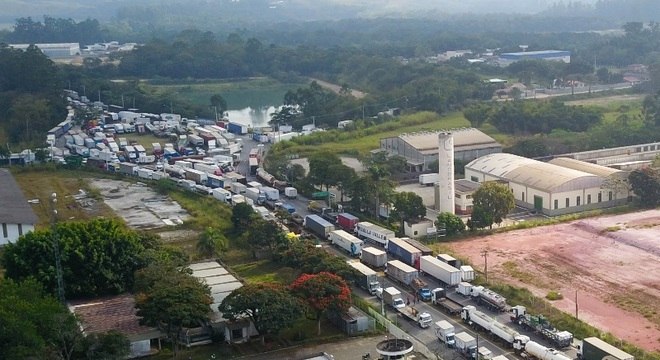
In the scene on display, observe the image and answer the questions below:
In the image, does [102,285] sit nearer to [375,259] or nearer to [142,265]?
[142,265]

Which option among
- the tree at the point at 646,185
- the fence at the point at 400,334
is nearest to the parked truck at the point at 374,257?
the fence at the point at 400,334

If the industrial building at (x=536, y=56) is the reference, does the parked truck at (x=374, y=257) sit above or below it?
below

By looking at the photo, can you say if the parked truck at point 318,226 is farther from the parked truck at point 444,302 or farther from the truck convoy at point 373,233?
the parked truck at point 444,302

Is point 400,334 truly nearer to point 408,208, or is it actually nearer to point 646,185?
point 408,208

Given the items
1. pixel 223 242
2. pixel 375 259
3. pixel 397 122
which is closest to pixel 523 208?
pixel 375 259

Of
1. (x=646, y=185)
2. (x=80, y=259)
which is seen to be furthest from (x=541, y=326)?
(x=646, y=185)

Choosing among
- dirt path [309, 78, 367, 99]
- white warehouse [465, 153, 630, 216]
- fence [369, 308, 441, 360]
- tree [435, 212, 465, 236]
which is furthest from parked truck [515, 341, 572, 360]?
dirt path [309, 78, 367, 99]

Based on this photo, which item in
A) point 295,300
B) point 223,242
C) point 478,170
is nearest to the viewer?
point 295,300
